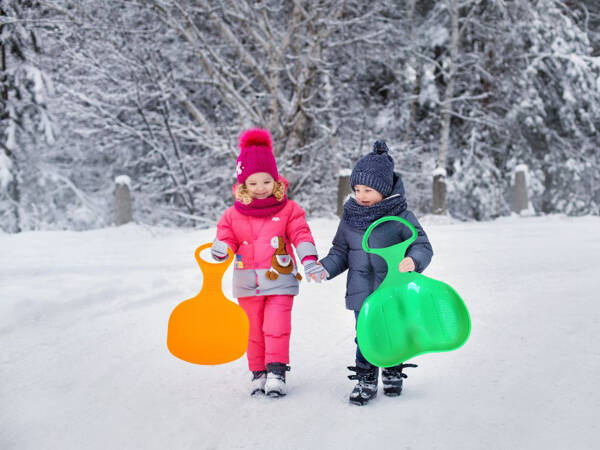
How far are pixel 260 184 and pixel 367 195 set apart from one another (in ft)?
1.85

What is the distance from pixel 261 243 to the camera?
309cm

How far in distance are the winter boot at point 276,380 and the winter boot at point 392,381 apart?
1.61 feet

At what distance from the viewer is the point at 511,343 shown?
3.60 metres

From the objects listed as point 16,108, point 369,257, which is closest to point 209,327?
point 369,257

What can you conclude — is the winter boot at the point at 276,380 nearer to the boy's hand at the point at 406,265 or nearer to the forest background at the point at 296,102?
the boy's hand at the point at 406,265

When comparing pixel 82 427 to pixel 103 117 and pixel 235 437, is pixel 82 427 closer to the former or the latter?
pixel 235 437

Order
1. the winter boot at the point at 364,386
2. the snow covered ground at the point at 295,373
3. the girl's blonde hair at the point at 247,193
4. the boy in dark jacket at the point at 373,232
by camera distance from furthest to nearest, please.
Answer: the girl's blonde hair at the point at 247,193 < the boy in dark jacket at the point at 373,232 < the winter boot at the point at 364,386 < the snow covered ground at the point at 295,373

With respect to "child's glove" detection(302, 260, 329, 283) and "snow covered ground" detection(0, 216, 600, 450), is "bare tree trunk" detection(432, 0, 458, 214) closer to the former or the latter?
"snow covered ground" detection(0, 216, 600, 450)

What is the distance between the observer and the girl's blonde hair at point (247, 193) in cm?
313

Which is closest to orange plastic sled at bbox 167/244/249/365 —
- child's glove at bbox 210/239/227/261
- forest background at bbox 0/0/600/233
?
child's glove at bbox 210/239/227/261

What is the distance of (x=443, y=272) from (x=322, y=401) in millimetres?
3152

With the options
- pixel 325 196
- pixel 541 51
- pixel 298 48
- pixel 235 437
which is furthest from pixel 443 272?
pixel 541 51

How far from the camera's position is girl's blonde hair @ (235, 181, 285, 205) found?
313cm

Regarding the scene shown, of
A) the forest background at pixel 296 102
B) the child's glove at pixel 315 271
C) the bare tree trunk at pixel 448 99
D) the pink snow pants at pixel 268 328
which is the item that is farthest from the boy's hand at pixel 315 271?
the bare tree trunk at pixel 448 99
